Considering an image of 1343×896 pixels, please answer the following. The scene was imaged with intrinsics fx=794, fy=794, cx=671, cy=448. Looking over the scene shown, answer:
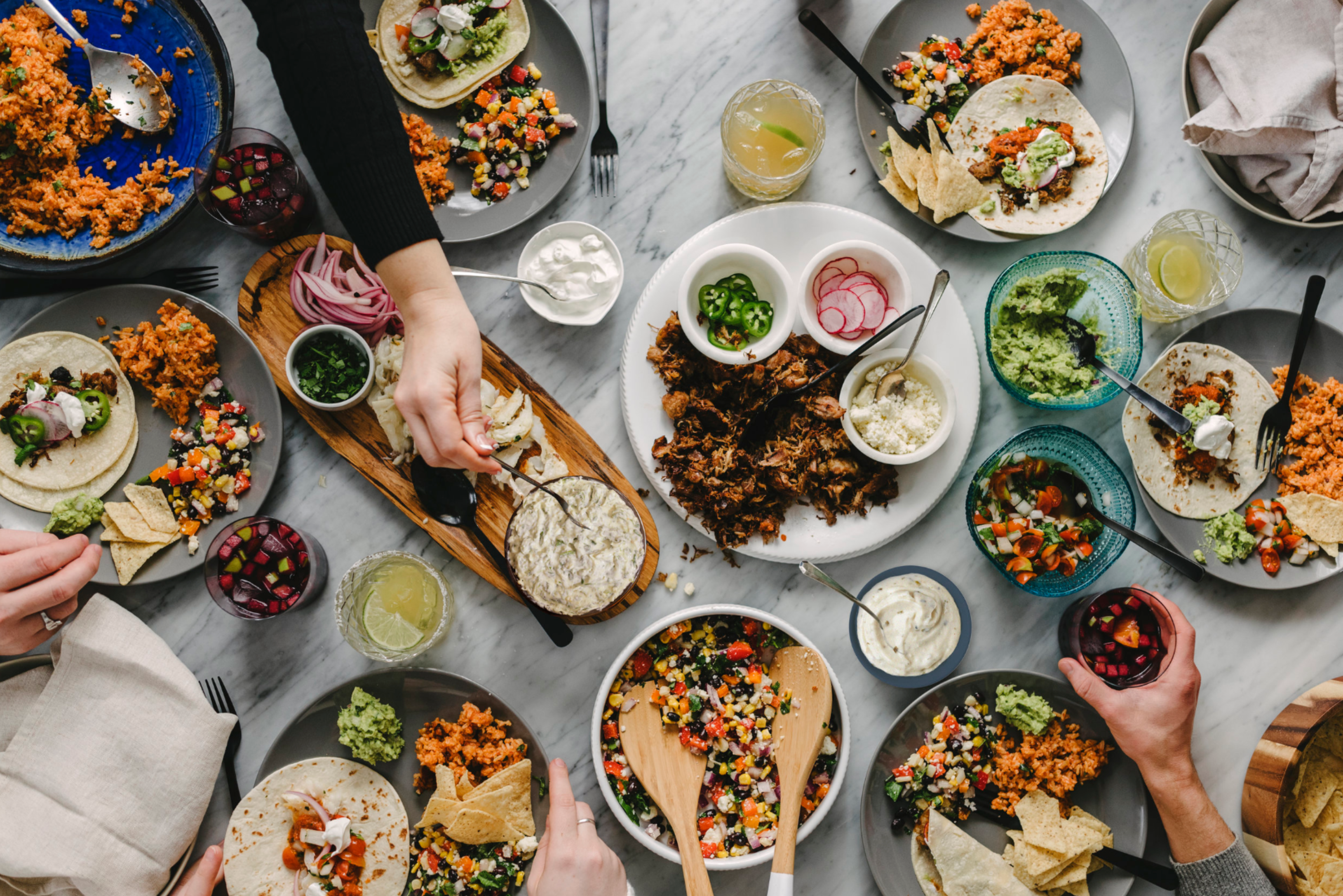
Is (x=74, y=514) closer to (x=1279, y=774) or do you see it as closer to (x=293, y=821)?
(x=293, y=821)

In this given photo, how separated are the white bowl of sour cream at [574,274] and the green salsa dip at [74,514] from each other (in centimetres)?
185

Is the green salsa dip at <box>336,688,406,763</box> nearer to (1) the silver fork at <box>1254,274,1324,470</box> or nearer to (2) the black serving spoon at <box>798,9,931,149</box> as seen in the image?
(2) the black serving spoon at <box>798,9,931,149</box>

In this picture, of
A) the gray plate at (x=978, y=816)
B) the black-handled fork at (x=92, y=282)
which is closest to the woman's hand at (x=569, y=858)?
the gray plate at (x=978, y=816)

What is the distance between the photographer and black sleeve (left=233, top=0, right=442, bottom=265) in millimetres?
2404

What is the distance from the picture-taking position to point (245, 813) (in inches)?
119

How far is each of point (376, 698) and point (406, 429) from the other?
1.06 m

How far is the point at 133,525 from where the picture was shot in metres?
3.06

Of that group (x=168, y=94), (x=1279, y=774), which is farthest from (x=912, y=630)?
(x=168, y=94)

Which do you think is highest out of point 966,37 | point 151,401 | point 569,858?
point 966,37

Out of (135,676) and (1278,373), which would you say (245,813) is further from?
(1278,373)

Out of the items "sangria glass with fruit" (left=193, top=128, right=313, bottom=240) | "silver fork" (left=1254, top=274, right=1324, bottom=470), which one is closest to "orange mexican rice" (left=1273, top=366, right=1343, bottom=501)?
"silver fork" (left=1254, top=274, right=1324, bottom=470)

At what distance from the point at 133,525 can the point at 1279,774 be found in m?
4.54

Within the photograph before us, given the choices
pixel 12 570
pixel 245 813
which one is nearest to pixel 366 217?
pixel 12 570

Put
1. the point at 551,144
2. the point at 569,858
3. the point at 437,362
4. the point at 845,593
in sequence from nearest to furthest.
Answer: the point at 437,362 → the point at 569,858 → the point at 845,593 → the point at 551,144
